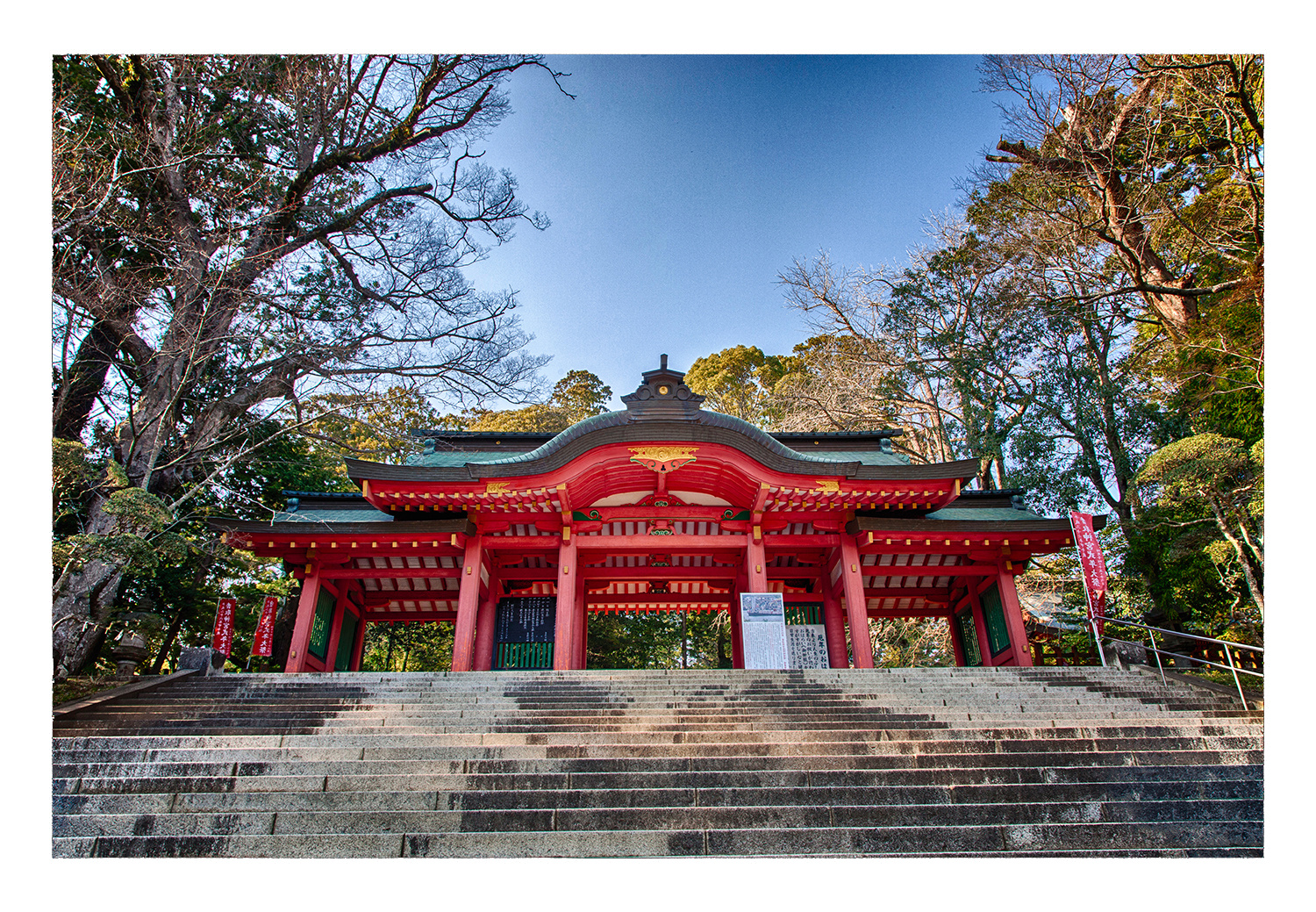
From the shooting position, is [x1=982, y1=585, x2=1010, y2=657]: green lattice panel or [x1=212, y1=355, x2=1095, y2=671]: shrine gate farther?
[x1=982, y1=585, x2=1010, y2=657]: green lattice panel

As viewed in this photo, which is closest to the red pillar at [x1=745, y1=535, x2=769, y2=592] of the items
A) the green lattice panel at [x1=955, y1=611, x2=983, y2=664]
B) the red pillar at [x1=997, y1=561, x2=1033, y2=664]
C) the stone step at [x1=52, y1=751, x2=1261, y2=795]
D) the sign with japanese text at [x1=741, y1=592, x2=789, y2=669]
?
the sign with japanese text at [x1=741, y1=592, x2=789, y2=669]

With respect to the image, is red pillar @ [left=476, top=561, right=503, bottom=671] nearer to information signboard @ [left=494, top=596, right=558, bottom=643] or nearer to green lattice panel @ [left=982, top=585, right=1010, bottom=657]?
information signboard @ [left=494, top=596, right=558, bottom=643]

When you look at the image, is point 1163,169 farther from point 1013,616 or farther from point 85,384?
point 85,384

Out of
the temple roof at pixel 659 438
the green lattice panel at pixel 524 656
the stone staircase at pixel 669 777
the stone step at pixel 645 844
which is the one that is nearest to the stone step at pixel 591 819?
the stone staircase at pixel 669 777

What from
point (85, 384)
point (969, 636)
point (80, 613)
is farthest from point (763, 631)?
point (85, 384)

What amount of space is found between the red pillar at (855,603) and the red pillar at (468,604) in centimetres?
617

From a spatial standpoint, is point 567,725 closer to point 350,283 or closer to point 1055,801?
point 1055,801

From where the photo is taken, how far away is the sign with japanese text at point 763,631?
9.51 m

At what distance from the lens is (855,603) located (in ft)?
35.8

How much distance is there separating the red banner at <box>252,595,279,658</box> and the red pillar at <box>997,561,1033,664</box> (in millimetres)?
13144

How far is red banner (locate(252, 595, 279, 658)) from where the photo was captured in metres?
11.6

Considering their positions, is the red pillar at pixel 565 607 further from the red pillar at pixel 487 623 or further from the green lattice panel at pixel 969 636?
the green lattice panel at pixel 969 636

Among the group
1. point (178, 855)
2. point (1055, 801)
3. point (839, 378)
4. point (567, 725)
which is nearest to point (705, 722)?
point (567, 725)

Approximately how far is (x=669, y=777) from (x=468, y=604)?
671cm
